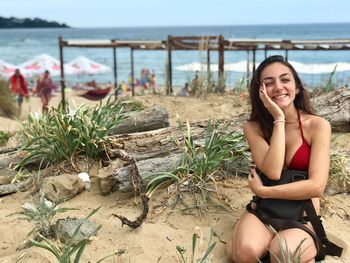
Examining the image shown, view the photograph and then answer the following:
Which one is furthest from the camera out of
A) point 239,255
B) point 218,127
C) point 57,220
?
point 218,127

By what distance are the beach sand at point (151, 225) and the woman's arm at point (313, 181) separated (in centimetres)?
46

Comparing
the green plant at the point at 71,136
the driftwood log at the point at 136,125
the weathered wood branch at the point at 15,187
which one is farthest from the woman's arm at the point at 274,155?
the weathered wood branch at the point at 15,187

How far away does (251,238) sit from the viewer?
2717 millimetres

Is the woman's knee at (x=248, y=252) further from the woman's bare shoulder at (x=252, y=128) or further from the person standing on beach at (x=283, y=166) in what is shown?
the woman's bare shoulder at (x=252, y=128)

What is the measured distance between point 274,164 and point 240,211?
29.8 inches

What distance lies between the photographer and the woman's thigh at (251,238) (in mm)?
2697

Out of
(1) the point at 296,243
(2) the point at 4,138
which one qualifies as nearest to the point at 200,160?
(1) the point at 296,243

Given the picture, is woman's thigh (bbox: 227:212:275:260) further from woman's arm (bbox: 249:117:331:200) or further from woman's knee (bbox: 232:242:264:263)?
woman's arm (bbox: 249:117:331:200)

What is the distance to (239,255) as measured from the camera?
2.72m

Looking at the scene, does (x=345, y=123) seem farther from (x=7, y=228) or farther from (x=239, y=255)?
(x=7, y=228)

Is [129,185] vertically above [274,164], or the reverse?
[274,164]

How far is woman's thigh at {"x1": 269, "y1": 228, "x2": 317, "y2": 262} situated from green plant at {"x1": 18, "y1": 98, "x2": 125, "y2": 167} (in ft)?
5.52

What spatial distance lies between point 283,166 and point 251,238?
0.44 meters

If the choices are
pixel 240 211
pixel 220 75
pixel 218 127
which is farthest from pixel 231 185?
pixel 220 75
